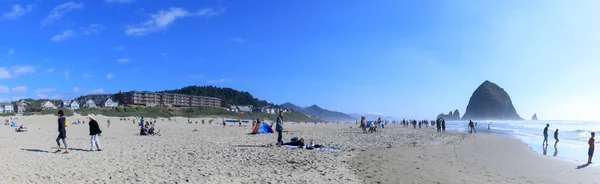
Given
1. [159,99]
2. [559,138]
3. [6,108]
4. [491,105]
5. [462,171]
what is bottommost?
[559,138]

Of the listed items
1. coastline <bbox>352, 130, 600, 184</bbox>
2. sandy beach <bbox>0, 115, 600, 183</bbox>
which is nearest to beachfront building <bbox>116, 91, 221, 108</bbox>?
sandy beach <bbox>0, 115, 600, 183</bbox>

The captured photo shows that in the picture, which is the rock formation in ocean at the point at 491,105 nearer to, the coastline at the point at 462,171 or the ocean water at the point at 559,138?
the ocean water at the point at 559,138

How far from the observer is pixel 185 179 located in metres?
7.71

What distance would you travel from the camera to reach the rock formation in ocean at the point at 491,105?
605 feet

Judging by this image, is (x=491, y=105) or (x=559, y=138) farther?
(x=491, y=105)

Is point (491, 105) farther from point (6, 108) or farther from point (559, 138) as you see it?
point (6, 108)

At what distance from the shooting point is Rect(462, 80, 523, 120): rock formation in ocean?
184 meters

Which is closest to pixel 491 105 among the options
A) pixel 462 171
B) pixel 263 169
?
pixel 462 171

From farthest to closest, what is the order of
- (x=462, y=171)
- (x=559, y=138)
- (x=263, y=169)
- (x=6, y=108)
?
1. (x=6, y=108)
2. (x=559, y=138)
3. (x=462, y=171)
4. (x=263, y=169)

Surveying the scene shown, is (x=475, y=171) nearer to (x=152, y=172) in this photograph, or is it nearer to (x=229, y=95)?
(x=152, y=172)

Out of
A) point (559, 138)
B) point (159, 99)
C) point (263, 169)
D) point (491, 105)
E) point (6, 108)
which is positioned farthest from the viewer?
point (491, 105)

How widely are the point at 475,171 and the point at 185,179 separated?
26.9ft

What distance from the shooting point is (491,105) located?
606 feet

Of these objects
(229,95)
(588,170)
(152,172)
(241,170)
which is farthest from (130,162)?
(229,95)
